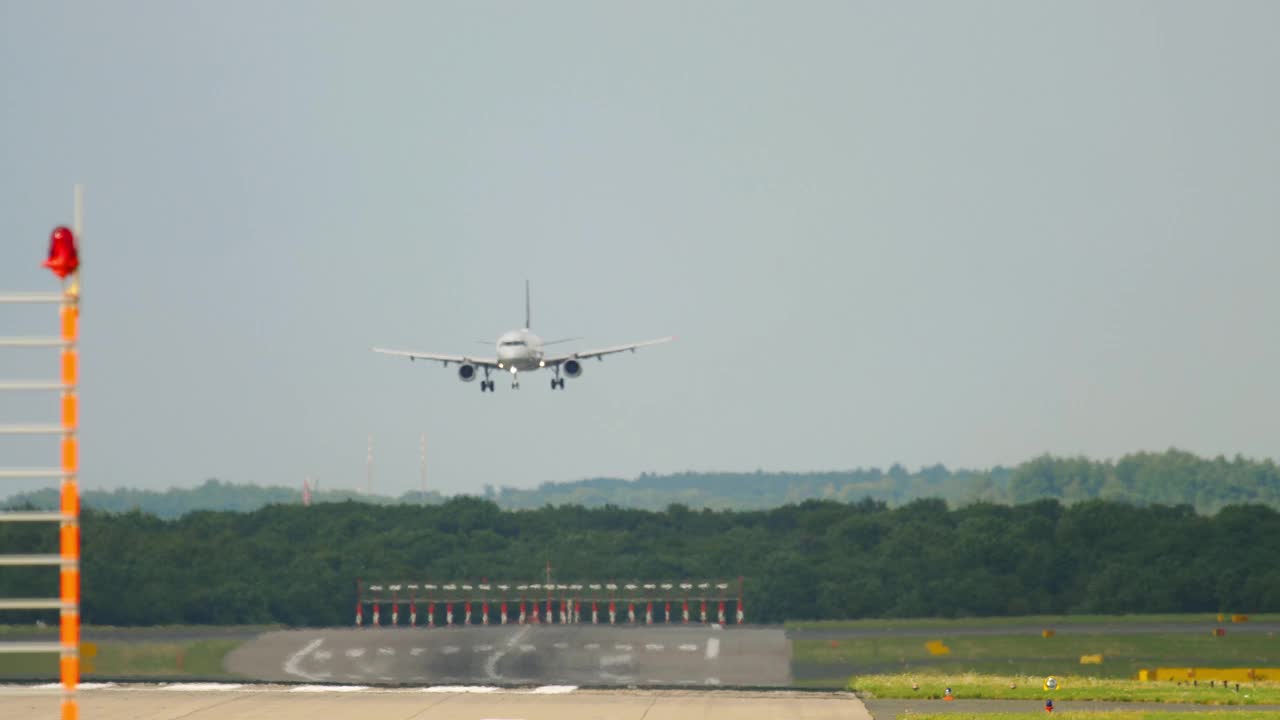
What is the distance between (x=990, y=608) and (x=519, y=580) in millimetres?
27645

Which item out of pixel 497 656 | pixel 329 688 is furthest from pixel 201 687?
pixel 497 656

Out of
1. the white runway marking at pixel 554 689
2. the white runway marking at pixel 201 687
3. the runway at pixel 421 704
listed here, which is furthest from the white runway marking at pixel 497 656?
the white runway marking at pixel 201 687

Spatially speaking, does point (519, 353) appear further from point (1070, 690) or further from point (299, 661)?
point (1070, 690)

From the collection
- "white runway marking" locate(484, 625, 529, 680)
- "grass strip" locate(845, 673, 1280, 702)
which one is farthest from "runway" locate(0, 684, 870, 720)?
"white runway marking" locate(484, 625, 529, 680)

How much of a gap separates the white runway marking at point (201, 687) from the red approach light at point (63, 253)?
35190mm

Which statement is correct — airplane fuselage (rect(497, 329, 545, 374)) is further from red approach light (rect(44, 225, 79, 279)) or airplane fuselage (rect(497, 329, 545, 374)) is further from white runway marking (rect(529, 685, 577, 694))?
red approach light (rect(44, 225, 79, 279))

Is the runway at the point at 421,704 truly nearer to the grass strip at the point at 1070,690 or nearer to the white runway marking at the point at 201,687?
the white runway marking at the point at 201,687

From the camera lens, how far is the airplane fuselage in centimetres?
9644

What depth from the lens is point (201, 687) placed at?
165 ft

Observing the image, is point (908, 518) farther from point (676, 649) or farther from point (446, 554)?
point (676, 649)

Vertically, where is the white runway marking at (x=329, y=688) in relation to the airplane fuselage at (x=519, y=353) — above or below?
below

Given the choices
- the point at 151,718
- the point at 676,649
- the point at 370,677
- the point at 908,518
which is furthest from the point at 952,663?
the point at 908,518

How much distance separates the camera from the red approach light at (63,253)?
16375mm

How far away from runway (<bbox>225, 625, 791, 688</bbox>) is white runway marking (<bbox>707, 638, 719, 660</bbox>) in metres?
0.04
